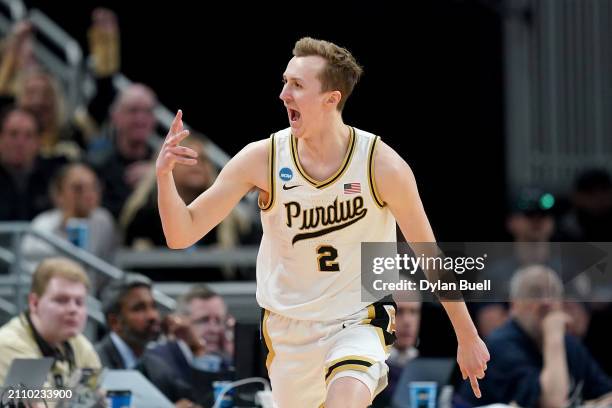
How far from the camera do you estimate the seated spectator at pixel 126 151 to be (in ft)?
36.1

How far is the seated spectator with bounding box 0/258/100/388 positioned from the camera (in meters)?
7.68

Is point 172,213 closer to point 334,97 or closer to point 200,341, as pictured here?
point 334,97

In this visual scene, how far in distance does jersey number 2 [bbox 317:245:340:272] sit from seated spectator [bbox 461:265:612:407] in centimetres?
242

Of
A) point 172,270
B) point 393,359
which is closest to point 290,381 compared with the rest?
point 393,359

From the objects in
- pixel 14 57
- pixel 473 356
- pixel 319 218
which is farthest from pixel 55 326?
pixel 14 57

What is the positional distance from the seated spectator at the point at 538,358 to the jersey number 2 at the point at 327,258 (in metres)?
2.42

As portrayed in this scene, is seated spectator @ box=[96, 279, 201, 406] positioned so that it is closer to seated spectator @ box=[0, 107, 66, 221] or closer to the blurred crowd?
the blurred crowd

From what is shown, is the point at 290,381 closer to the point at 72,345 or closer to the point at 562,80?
the point at 72,345

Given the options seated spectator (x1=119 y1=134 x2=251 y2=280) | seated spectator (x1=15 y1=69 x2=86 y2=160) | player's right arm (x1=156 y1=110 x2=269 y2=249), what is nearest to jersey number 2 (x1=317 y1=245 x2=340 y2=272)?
player's right arm (x1=156 y1=110 x2=269 y2=249)

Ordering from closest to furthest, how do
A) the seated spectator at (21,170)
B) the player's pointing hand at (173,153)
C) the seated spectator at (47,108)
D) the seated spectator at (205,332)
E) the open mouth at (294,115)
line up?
the player's pointing hand at (173,153)
the open mouth at (294,115)
the seated spectator at (205,332)
the seated spectator at (21,170)
the seated spectator at (47,108)

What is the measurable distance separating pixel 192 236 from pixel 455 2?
7354 mm

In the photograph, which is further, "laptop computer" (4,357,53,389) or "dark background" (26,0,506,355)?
"dark background" (26,0,506,355)

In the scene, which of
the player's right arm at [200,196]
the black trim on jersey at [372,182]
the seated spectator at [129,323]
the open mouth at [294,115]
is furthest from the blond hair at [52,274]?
the black trim on jersey at [372,182]

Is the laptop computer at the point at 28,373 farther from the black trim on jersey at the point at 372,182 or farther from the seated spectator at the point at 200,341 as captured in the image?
the black trim on jersey at the point at 372,182
